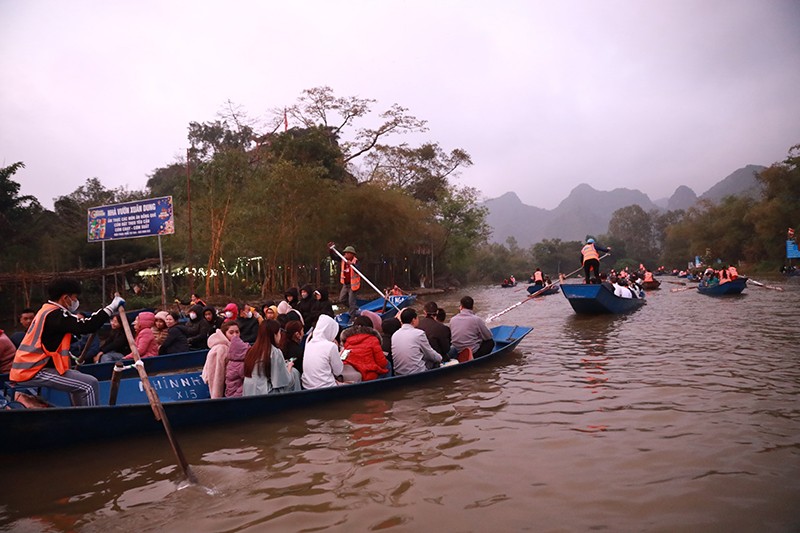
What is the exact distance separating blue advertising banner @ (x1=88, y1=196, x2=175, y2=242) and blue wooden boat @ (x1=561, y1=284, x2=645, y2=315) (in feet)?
38.9

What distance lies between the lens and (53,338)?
4.50m

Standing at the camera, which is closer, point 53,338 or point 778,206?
point 53,338

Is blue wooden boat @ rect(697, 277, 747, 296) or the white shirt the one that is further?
blue wooden boat @ rect(697, 277, 747, 296)

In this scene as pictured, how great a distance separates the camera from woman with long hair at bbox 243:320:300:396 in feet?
17.7

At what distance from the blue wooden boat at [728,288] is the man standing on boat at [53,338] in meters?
19.3

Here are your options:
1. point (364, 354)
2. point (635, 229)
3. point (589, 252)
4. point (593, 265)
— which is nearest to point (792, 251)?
point (593, 265)

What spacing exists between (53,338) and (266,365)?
192cm

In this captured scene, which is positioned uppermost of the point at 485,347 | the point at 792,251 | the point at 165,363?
the point at 792,251

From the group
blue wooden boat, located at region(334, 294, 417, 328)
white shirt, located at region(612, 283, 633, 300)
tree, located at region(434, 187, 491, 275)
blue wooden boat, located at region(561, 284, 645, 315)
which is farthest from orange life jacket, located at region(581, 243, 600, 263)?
tree, located at region(434, 187, 491, 275)

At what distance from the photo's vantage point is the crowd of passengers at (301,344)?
5.63 metres

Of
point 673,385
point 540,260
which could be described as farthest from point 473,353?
point 540,260

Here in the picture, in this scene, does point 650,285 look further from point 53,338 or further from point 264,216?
point 53,338

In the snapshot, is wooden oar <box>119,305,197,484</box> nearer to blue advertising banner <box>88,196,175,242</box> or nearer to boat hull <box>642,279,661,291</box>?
blue advertising banner <box>88,196,175,242</box>

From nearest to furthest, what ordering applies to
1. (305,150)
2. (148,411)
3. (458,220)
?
(148,411) < (305,150) < (458,220)
